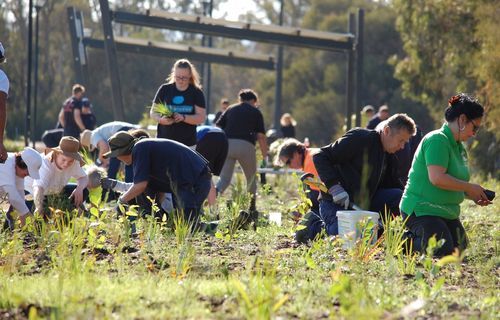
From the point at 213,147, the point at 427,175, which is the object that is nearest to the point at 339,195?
the point at 427,175

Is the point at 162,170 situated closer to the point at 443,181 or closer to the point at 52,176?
the point at 52,176

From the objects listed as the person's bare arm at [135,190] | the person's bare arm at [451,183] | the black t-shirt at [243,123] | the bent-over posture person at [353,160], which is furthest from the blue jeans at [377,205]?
the black t-shirt at [243,123]

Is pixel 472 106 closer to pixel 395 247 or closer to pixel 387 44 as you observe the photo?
pixel 395 247

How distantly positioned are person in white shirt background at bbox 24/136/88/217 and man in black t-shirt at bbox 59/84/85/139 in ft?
28.5

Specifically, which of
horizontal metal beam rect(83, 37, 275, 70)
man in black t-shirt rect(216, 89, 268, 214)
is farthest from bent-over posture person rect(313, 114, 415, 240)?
horizontal metal beam rect(83, 37, 275, 70)

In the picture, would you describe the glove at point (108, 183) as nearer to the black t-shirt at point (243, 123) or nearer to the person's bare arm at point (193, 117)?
the person's bare arm at point (193, 117)

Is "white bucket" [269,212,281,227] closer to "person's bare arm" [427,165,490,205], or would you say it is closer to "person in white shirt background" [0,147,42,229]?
"person in white shirt background" [0,147,42,229]

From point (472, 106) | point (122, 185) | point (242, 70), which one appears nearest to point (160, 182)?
point (122, 185)

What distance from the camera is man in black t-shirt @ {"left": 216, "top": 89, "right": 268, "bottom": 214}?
13375 mm

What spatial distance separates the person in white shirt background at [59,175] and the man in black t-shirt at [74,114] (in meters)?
8.70

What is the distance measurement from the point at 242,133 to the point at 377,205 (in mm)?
4384

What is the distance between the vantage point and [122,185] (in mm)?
9750

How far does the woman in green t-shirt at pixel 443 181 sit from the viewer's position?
311 inches

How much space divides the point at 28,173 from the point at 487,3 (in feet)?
47.0
